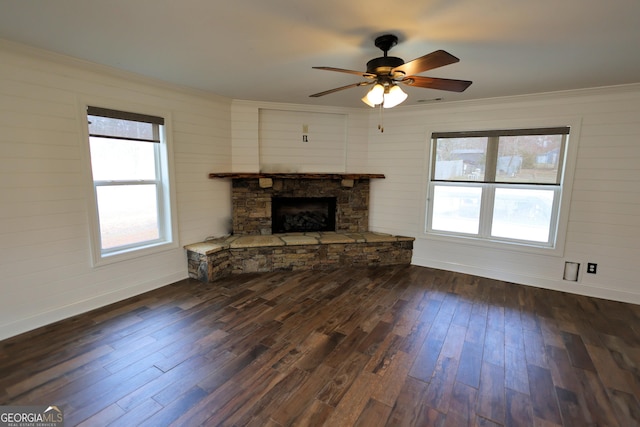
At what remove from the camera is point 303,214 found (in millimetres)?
4996

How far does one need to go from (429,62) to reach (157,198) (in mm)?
3288

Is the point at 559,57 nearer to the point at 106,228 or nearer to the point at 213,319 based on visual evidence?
the point at 213,319

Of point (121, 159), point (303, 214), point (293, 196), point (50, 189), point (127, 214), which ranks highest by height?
point (121, 159)

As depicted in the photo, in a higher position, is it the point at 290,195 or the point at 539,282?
the point at 290,195

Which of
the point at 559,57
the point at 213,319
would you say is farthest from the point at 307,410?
the point at 559,57

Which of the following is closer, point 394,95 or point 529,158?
point 394,95

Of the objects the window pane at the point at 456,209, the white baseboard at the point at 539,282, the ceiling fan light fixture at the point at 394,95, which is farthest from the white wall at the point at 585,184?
the ceiling fan light fixture at the point at 394,95

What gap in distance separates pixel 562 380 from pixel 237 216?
3.93 metres

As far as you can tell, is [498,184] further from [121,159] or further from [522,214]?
[121,159]

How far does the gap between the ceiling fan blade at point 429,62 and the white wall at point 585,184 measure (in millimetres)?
2398

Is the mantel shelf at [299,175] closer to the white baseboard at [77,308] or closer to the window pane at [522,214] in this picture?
the white baseboard at [77,308]

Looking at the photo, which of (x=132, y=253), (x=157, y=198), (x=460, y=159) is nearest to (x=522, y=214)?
(x=460, y=159)

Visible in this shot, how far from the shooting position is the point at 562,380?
2131 millimetres

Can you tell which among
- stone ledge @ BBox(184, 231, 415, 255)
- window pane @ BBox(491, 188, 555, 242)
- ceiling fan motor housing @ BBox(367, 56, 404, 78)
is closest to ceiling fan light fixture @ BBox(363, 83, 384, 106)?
ceiling fan motor housing @ BBox(367, 56, 404, 78)
